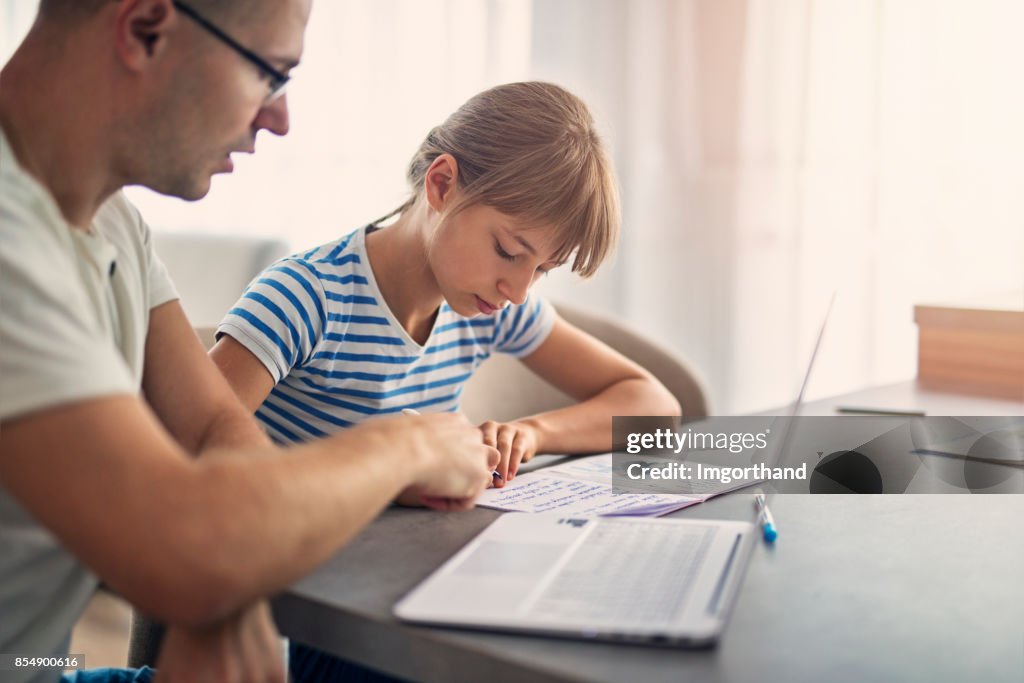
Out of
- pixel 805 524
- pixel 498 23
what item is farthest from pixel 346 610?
pixel 498 23

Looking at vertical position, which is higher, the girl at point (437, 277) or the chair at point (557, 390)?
the girl at point (437, 277)

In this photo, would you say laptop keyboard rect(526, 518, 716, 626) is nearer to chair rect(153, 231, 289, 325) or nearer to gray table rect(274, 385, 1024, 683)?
gray table rect(274, 385, 1024, 683)

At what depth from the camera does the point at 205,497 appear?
0.64 meters

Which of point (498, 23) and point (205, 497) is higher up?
point (498, 23)

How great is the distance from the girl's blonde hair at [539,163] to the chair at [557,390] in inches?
19.5

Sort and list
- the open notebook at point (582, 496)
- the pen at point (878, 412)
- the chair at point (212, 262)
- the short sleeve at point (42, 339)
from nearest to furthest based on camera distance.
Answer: the short sleeve at point (42, 339) → the open notebook at point (582, 496) → the pen at point (878, 412) → the chair at point (212, 262)

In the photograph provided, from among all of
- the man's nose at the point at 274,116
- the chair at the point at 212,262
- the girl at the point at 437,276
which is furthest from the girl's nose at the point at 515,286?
the chair at the point at 212,262

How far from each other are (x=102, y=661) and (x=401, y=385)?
114cm

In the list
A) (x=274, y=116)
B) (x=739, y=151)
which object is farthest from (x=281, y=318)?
(x=739, y=151)

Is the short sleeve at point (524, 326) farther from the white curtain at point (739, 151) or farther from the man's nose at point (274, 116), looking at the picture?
the white curtain at point (739, 151)

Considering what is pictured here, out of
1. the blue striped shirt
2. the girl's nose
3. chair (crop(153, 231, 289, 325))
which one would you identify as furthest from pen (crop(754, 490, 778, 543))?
chair (crop(153, 231, 289, 325))

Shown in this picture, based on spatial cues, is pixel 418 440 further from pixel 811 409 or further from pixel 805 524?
pixel 811 409

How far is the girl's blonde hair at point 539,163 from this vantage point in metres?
A: 1.31

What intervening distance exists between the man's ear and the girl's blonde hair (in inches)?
22.9
